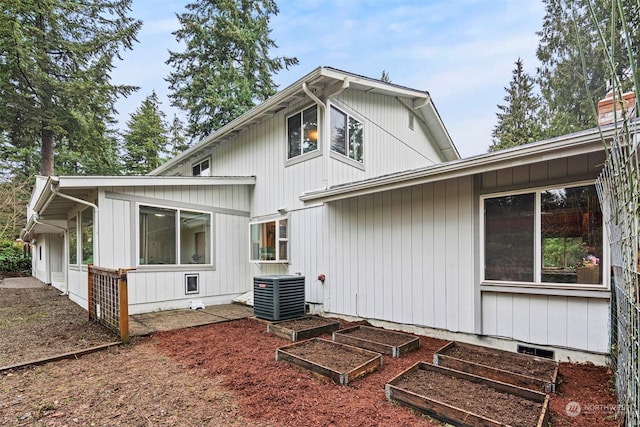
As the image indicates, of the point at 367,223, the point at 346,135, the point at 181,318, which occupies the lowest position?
the point at 181,318

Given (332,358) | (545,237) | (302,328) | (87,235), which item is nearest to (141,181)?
(87,235)

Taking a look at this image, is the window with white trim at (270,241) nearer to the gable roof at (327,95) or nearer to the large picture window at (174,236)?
the large picture window at (174,236)

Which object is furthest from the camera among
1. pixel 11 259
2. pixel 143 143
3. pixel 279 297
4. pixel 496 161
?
pixel 143 143

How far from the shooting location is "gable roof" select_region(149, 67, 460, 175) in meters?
6.16

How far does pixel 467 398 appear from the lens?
2.85 meters

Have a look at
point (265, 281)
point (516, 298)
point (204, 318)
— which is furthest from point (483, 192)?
point (204, 318)

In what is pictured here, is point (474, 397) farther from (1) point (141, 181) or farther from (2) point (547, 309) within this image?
(1) point (141, 181)

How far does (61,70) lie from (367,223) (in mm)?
15869

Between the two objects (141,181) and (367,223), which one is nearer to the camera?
(367,223)

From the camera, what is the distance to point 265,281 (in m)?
6.09

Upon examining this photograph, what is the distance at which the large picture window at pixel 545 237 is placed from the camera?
3.65 meters

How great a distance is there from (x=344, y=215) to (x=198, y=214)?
3.47 meters

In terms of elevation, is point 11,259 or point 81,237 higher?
point 81,237

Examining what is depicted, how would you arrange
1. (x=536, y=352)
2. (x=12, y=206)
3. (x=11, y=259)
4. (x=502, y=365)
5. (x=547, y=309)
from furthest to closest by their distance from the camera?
(x=11, y=259) < (x=12, y=206) < (x=536, y=352) < (x=547, y=309) < (x=502, y=365)
